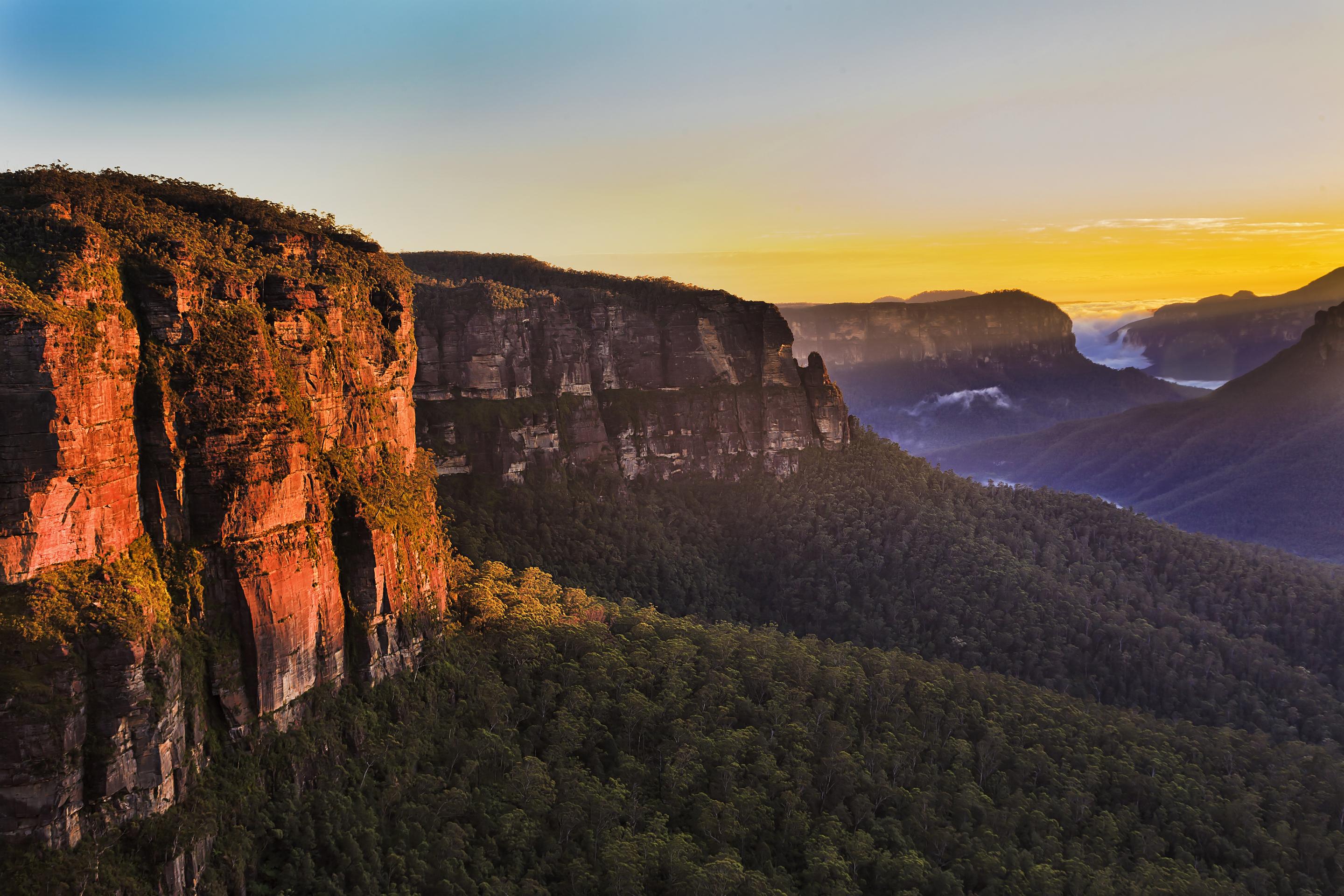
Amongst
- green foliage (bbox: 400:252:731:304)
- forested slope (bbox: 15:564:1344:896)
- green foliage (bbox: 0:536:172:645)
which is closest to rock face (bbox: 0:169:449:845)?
green foliage (bbox: 0:536:172:645)

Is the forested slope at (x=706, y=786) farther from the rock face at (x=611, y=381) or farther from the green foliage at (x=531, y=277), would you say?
the green foliage at (x=531, y=277)

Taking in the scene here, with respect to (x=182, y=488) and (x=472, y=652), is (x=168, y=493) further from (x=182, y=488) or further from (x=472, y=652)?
(x=472, y=652)

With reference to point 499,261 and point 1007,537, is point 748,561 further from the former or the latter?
point 499,261

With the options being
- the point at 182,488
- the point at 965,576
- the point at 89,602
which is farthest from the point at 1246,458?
the point at 89,602

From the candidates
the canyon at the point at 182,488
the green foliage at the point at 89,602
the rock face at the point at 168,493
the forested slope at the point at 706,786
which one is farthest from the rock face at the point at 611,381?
the green foliage at the point at 89,602

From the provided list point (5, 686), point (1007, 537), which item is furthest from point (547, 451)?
point (5, 686)

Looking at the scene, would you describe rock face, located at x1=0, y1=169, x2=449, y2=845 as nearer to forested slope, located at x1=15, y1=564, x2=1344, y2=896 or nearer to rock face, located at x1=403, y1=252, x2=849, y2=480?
forested slope, located at x1=15, y1=564, x2=1344, y2=896
